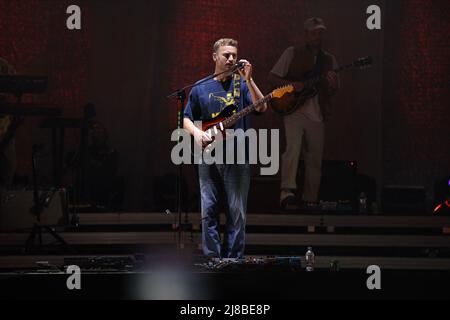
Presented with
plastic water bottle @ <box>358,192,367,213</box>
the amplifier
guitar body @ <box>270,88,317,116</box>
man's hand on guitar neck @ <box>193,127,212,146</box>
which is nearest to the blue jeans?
man's hand on guitar neck @ <box>193,127,212,146</box>

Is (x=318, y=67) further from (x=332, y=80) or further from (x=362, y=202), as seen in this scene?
(x=362, y=202)

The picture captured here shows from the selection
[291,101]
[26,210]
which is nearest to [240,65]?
[26,210]

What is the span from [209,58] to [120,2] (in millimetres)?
1273

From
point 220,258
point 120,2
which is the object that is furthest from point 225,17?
point 220,258

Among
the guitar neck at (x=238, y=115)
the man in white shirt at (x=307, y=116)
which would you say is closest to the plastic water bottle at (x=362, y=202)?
A: the man in white shirt at (x=307, y=116)

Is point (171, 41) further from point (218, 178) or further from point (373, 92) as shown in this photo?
point (218, 178)

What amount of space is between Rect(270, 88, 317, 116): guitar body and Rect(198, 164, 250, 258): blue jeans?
2.69 metres

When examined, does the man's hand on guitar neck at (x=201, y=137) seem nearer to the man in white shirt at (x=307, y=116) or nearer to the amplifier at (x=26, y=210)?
the amplifier at (x=26, y=210)

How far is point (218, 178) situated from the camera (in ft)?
18.9

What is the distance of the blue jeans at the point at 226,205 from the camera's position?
5.70 metres

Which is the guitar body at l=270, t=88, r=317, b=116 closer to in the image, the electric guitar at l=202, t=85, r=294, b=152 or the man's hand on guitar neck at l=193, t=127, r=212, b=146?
the electric guitar at l=202, t=85, r=294, b=152

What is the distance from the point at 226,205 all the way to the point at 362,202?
3.13 meters

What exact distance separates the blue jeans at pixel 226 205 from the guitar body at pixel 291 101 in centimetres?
269

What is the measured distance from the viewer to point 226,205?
5.77 metres
